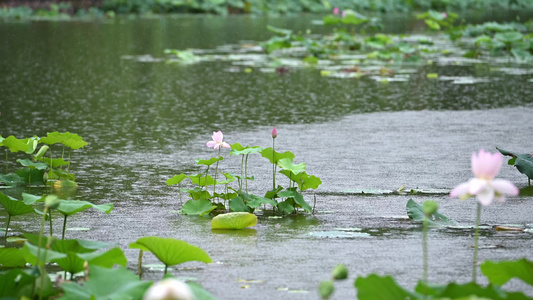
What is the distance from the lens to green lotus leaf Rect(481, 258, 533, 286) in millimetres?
1893

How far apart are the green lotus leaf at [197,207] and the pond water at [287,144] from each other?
0.03 m

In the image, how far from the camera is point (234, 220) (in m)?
3.04

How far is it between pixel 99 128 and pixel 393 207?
2503 mm

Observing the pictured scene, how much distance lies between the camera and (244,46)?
37.8ft

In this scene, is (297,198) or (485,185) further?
(297,198)

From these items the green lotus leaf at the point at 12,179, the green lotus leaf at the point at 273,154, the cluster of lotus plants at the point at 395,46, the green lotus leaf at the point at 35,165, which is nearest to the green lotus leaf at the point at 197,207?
the green lotus leaf at the point at 273,154

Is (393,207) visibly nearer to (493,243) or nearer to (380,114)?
(493,243)

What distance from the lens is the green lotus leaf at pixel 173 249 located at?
2.20m

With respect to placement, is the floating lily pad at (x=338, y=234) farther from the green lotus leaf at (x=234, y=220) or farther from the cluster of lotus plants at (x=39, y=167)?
the cluster of lotus plants at (x=39, y=167)

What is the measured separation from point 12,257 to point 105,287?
1.96 feet

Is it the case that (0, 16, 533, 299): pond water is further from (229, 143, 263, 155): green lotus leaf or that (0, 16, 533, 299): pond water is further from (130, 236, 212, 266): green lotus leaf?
(229, 143, 263, 155): green lotus leaf

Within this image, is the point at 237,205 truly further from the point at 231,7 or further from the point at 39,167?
the point at 231,7

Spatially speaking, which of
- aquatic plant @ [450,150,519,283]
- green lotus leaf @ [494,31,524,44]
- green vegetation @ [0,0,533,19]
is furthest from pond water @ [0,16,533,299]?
green vegetation @ [0,0,533,19]

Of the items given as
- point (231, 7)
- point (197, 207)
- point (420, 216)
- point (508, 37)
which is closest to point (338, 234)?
point (420, 216)
